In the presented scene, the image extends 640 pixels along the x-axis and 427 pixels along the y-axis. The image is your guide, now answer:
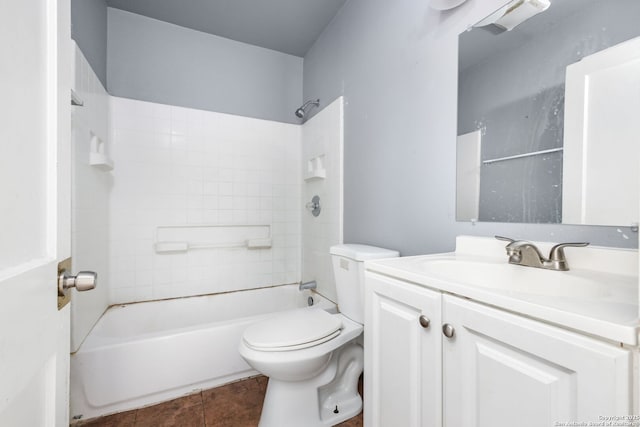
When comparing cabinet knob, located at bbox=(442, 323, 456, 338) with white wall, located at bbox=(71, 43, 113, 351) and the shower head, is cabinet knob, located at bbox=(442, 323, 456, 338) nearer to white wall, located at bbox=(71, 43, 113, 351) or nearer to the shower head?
white wall, located at bbox=(71, 43, 113, 351)

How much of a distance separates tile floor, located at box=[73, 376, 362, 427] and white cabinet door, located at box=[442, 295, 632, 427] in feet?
3.07

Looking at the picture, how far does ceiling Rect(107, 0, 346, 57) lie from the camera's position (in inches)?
73.9

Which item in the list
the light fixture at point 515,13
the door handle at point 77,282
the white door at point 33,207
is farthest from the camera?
the light fixture at point 515,13

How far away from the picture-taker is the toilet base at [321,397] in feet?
4.05

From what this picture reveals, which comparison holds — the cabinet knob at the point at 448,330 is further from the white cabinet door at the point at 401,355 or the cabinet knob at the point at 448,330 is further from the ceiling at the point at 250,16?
the ceiling at the point at 250,16

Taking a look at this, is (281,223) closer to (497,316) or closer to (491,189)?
(491,189)

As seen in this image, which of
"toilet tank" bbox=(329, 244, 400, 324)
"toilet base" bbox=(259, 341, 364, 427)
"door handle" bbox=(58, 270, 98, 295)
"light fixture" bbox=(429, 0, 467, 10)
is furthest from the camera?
"toilet tank" bbox=(329, 244, 400, 324)

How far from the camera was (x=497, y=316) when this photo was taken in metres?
0.56

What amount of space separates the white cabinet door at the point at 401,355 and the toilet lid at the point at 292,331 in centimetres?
33

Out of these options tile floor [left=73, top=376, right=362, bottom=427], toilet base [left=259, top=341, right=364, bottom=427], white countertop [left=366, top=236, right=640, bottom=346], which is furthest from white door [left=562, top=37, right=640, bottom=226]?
tile floor [left=73, top=376, right=362, bottom=427]

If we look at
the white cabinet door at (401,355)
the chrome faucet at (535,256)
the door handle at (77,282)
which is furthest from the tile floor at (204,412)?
the door handle at (77,282)

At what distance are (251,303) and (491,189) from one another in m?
1.85

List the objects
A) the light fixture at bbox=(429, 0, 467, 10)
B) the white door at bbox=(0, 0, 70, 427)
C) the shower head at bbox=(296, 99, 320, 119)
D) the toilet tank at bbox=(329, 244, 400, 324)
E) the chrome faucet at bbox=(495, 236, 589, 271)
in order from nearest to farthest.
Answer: the white door at bbox=(0, 0, 70, 427)
the chrome faucet at bbox=(495, 236, 589, 271)
the light fixture at bbox=(429, 0, 467, 10)
the toilet tank at bbox=(329, 244, 400, 324)
the shower head at bbox=(296, 99, 320, 119)

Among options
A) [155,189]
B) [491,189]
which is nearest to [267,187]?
[155,189]
